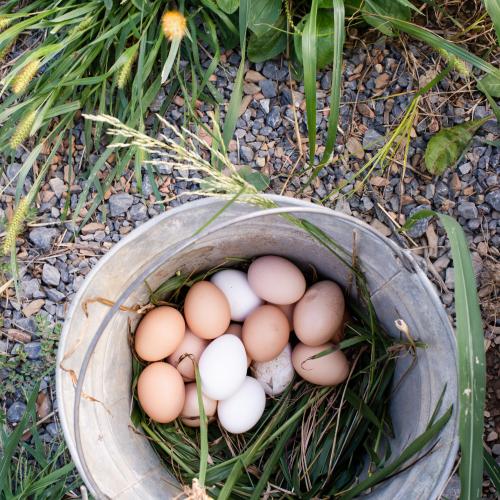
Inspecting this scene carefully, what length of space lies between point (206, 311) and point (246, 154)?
307mm

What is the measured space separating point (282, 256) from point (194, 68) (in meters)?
0.38

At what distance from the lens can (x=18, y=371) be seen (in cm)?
129

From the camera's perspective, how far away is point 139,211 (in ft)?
4.17

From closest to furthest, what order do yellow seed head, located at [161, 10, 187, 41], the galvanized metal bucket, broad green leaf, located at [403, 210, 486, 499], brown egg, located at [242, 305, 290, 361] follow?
broad green leaf, located at [403, 210, 486, 499] < the galvanized metal bucket < yellow seed head, located at [161, 10, 187, 41] < brown egg, located at [242, 305, 290, 361]

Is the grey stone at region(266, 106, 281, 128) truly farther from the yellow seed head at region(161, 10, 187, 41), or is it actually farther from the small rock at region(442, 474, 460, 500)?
the small rock at region(442, 474, 460, 500)

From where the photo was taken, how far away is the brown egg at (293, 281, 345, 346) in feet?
3.72

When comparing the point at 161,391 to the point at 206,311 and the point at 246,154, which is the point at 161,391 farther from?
the point at 246,154

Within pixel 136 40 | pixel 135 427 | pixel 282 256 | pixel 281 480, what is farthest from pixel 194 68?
pixel 281 480

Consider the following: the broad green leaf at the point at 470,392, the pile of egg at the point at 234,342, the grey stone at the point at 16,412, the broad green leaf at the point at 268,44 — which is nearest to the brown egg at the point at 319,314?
the pile of egg at the point at 234,342

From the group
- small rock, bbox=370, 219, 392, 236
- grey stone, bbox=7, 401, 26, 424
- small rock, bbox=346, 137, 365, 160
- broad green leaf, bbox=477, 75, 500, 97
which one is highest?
broad green leaf, bbox=477, 75, 500, 97

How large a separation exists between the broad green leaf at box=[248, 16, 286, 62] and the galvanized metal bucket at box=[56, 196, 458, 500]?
33 cm

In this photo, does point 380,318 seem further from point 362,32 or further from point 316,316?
point 362,32

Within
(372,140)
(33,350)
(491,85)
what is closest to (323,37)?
(372,140)

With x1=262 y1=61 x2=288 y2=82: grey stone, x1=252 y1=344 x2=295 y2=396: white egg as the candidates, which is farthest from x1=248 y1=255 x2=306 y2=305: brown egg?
x1=262 y1=61 x2=288 y2=82: grey stone
